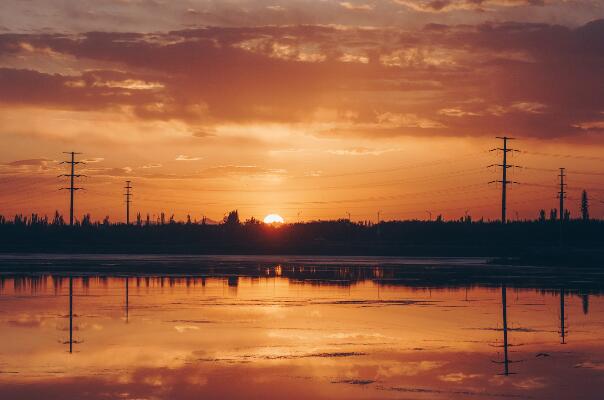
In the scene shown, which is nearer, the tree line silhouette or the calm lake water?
the calm lake water

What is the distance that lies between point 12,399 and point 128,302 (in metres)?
17.4

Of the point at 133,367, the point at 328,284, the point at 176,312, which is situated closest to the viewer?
the point at 133,367

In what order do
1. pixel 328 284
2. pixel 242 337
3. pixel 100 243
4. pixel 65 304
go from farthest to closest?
pixel 100 243 < pixel 328 284 < pixel 65 304 < pixel 242 337

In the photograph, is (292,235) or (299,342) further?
(292,235)

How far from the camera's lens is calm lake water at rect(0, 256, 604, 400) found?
16.6m

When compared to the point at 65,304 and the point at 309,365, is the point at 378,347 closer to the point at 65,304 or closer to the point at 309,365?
the point at 309,365

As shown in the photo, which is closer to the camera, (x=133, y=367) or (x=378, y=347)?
(x=133, y=367)

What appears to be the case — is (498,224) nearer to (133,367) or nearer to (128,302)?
(128,302)

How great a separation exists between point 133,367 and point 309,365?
138 inches

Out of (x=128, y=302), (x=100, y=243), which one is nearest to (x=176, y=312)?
(x=128, y=302)

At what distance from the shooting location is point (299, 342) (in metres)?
22.3

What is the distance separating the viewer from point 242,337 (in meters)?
23.2

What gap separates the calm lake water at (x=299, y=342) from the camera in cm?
1656

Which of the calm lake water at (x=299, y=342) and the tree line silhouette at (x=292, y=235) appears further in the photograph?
the tree line silhouette at (x=292, y=235)
